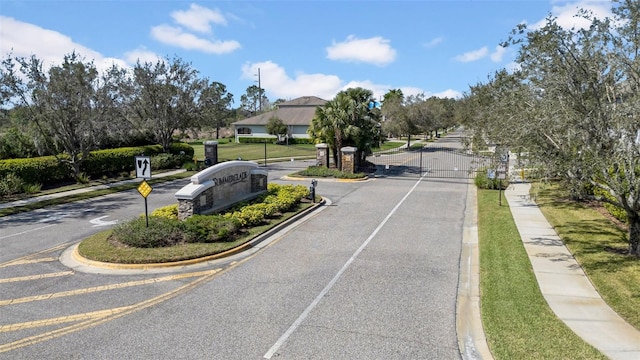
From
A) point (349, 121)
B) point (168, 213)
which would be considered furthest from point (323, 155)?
point (168, 213)

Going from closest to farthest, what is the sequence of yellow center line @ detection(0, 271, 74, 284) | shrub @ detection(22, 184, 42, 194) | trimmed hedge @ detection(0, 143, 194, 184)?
1. yellow center line @ detection(0, 271, 74, 284)
2. shrub @ detection(22, 184, 42, 194)
3. trimmed hedge @ detection(0, 143, 194, 184)

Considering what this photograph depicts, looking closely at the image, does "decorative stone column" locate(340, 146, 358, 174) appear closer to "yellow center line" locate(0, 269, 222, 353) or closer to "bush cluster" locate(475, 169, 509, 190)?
"bush cluster" locate(475, 169, 509, 190)

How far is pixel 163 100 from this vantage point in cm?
3425

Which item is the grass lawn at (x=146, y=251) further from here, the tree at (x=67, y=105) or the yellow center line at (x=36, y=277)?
the tree at (x=67, y=105)

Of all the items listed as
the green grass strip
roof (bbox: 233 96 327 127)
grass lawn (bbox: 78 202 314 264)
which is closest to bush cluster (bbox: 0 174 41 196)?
grass lawn (bbox: 78 202 314 264)

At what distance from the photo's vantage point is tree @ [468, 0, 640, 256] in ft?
32.1

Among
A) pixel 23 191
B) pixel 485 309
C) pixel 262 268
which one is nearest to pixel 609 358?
pixel 485 309

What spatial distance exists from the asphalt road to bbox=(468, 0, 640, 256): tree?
13.7 ft

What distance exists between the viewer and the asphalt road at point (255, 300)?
727 cm

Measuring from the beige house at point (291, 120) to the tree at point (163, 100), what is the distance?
29910mm

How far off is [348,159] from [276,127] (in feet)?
110

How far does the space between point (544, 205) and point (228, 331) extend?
1682 centimetres

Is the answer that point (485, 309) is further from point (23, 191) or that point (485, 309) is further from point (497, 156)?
point (23, 191)

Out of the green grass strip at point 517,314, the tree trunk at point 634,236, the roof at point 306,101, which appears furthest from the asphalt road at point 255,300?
the roof at point 306,101
